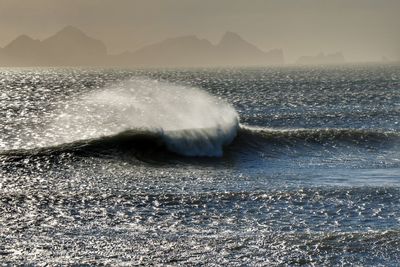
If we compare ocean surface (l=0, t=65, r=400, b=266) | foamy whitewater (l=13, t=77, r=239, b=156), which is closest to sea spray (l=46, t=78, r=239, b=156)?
foamy whitewater (l=13, t=77, r=239, b=156)

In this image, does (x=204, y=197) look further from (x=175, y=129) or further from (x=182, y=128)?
(x=182, y=128)

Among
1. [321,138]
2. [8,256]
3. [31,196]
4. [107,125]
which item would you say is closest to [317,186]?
[31,196]

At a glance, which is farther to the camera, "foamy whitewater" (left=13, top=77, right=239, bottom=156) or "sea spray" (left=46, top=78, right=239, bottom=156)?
"foamy whitewater" (left=13, top=77, right=239, bottom=156)

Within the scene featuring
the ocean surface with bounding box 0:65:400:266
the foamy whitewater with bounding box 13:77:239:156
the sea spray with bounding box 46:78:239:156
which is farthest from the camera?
the foamy whitewater with bounding box 13:77:239:156

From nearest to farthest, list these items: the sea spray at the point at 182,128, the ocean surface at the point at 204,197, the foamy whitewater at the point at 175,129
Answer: the ocean surface at the point at 204,197
the sea spray at the point at 182,128
the foamy whitewater at the point at 175,129

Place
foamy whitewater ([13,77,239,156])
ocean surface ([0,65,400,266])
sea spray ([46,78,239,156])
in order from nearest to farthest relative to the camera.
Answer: ocean surface ([0,65,400,266])
sea spray ([46,78,239,156])
foamy whitewater ([13,77,239,156])

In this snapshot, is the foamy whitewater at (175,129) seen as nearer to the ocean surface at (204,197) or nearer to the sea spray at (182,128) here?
the sea spray at (182,128)

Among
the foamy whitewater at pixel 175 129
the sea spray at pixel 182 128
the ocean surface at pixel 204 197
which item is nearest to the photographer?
the ocean surface at pixel 204 197

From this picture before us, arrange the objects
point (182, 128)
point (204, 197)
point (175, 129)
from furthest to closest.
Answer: point (182, 128)
point (175, 129)
point (204, 197)

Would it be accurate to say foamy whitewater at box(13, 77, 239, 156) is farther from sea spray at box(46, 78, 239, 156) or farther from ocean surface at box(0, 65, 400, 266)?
ocean surface at box(0, 65, 400, 266)

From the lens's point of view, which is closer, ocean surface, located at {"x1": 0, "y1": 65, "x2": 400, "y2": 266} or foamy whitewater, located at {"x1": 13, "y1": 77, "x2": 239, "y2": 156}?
ocean surface, located at {"x1": 0, "y1": 65, "x2": 400, "y2": 266}

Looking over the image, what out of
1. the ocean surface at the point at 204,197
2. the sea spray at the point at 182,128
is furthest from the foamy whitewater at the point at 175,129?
the ocean surface at the point at 204,197

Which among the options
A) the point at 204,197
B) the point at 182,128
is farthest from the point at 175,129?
the point at 204,197

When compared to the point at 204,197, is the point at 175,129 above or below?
above
